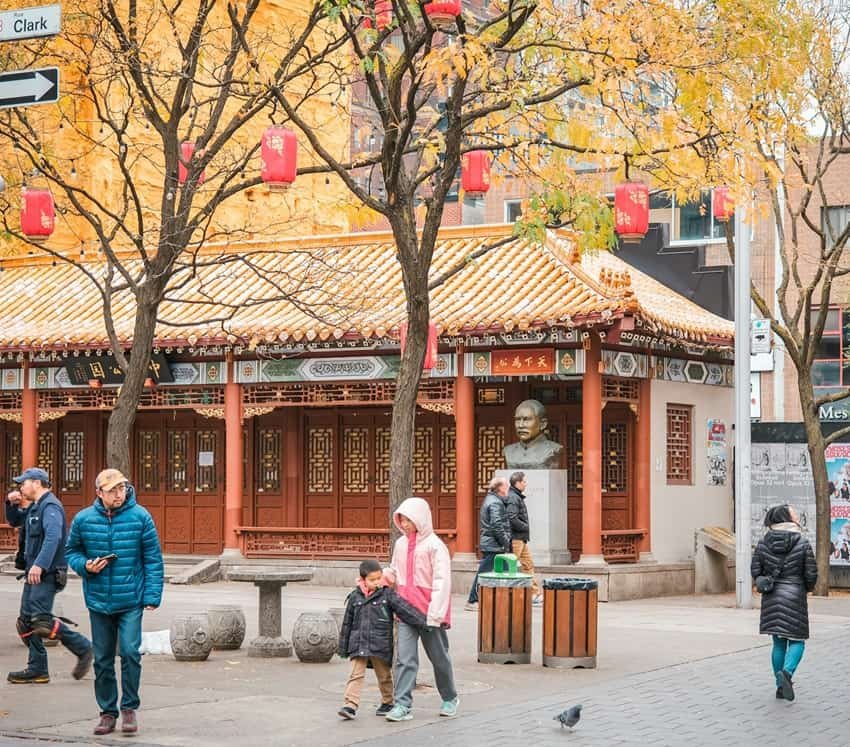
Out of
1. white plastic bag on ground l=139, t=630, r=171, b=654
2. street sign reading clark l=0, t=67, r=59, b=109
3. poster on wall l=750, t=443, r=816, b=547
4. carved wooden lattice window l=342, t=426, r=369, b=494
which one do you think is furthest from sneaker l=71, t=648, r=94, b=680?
poster on wall l=750, t=443, r=816, b=547

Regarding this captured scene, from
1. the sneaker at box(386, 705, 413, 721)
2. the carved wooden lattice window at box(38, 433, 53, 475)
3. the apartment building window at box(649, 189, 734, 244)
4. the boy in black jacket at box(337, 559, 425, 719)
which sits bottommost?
the sneaker at box(386, 705, 413, 721)

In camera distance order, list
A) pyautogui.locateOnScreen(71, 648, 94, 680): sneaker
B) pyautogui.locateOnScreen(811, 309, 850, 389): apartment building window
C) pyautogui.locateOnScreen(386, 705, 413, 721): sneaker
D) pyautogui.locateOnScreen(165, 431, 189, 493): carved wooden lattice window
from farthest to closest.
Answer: pyautogui.locateOnScreen(811, 309, 850, 389): apartment building window, pyautogui.locateOnScreen(165, 431, 189, 493): carved wooden lattice window, pyautogui.locateOnScreen(71, 648, 94, 680): sneaker, pyautogui.locateOnScreen(386, 705, 413, 721): sneaker

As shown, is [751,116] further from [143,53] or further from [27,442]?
[27,442]

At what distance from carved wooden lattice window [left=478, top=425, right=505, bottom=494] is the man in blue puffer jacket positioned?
1500 cm

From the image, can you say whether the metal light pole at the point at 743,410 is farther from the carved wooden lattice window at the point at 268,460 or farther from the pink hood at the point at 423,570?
the pink hood at the point at 423,570

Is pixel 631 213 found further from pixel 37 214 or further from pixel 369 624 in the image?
pixel 369 624

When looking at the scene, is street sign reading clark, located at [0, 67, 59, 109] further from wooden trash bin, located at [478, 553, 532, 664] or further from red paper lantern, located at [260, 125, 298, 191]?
wooden trash bin, located at [478, 553, 532, 664]

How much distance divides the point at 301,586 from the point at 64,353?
5.95 m

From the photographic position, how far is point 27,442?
28.0 metres

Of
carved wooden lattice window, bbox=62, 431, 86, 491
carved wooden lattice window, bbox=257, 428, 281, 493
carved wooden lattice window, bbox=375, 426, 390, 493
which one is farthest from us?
carved wooden lattice window, bbox=62, 431, 86, 491

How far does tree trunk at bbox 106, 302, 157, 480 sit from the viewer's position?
1611 centimetres

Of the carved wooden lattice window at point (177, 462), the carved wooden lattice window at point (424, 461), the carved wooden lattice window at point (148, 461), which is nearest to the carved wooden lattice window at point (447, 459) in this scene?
the carved wooden lattice window at point (424, 461)

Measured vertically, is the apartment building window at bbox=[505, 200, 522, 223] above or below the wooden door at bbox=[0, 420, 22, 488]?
above

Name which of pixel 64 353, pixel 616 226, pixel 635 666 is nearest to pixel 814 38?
pixel 616 226
